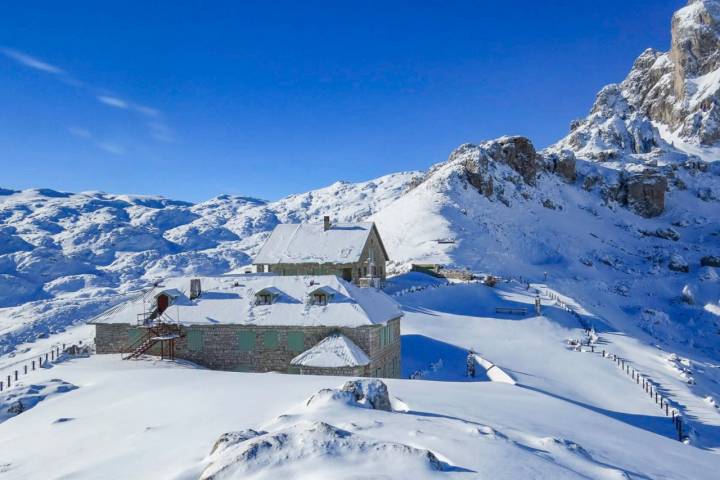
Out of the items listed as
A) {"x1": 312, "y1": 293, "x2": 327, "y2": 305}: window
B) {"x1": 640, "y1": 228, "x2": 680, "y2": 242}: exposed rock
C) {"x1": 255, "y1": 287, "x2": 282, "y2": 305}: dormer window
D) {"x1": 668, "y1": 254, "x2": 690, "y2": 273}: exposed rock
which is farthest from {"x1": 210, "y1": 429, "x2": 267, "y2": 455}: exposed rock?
{"x1": 640, "y1": 228, "x2": 680, "y2": 242}: exposed rock

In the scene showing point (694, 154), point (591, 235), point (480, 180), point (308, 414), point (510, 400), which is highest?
point (694, 154)

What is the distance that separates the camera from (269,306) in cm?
3164

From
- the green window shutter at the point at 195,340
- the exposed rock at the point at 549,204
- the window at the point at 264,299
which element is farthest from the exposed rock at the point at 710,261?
the green window shutter at the point at 195,340

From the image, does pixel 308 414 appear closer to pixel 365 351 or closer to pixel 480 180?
pixel 365 351

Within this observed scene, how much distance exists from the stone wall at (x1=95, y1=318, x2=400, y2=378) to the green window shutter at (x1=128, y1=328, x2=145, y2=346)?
56 mm

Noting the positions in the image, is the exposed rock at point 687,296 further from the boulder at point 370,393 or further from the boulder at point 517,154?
the boulder at point 370,393

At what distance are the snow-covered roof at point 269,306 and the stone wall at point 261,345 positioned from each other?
394 millimetres

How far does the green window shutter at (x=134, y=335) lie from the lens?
32.3 m

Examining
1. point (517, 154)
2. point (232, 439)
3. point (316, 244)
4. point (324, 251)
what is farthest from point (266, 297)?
point (517, 154)

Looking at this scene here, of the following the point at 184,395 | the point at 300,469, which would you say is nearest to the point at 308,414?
the point at 300,469

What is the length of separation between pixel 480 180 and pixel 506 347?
224 ft

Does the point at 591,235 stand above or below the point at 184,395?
above

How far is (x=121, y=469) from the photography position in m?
12.3

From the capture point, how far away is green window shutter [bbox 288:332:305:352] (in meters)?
29.8
